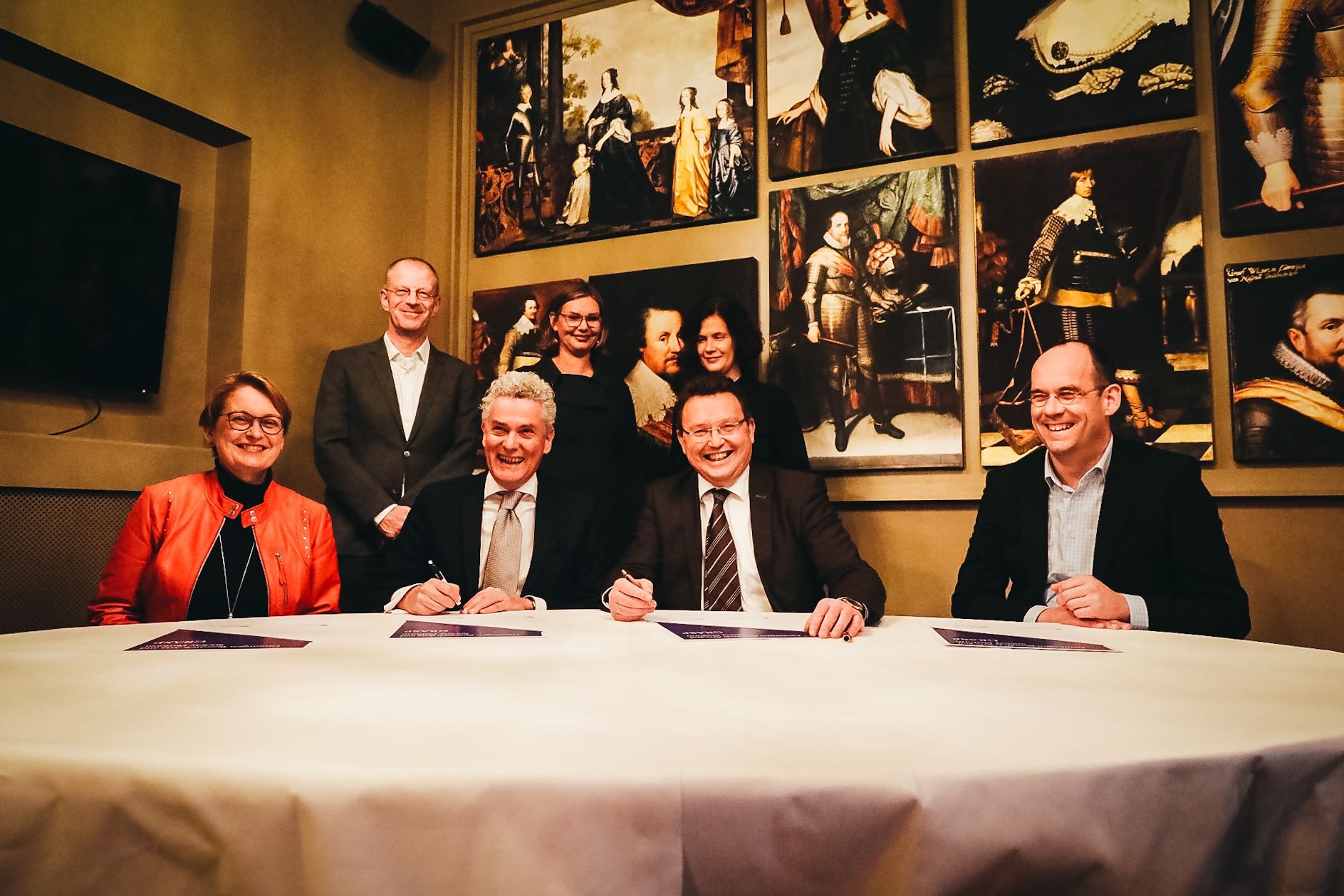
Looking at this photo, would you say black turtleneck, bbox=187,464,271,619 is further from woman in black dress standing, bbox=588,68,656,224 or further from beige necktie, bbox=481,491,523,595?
woman in black dress standing, bbox=588,68,656,224

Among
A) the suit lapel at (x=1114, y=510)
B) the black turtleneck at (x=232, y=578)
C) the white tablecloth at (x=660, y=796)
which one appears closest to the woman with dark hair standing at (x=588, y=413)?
the black turtleneck at (x=232, y=578)

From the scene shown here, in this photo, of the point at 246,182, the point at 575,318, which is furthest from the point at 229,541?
the point at 246,182

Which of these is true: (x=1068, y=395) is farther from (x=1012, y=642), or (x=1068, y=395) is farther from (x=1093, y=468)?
(x=1012, y=642)

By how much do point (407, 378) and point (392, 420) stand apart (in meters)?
0.21

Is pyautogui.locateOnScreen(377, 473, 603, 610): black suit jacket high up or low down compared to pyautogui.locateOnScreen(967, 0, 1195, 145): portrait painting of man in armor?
down

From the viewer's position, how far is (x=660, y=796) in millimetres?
683

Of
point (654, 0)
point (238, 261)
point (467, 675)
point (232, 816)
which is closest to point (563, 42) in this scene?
point (654, 0)

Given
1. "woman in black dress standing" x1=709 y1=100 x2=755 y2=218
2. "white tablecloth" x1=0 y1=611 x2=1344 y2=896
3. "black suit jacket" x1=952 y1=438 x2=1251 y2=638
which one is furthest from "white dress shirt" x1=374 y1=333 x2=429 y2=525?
"white tablecloth" x1=0 y1=611 x2=1344 y2=896

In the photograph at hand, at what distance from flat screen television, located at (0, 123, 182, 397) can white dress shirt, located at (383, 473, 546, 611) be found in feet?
5.82

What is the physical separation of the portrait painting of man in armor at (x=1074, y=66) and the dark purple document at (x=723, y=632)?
118 inches

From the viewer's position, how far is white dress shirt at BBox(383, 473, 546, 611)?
8.41 ft

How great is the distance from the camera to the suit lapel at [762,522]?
2.46m

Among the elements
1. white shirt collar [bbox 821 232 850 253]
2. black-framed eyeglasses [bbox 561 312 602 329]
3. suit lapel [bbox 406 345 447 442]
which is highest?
white shirt collar [bbox 821 232 850 253]

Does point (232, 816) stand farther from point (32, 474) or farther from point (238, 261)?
point (238, 261)
